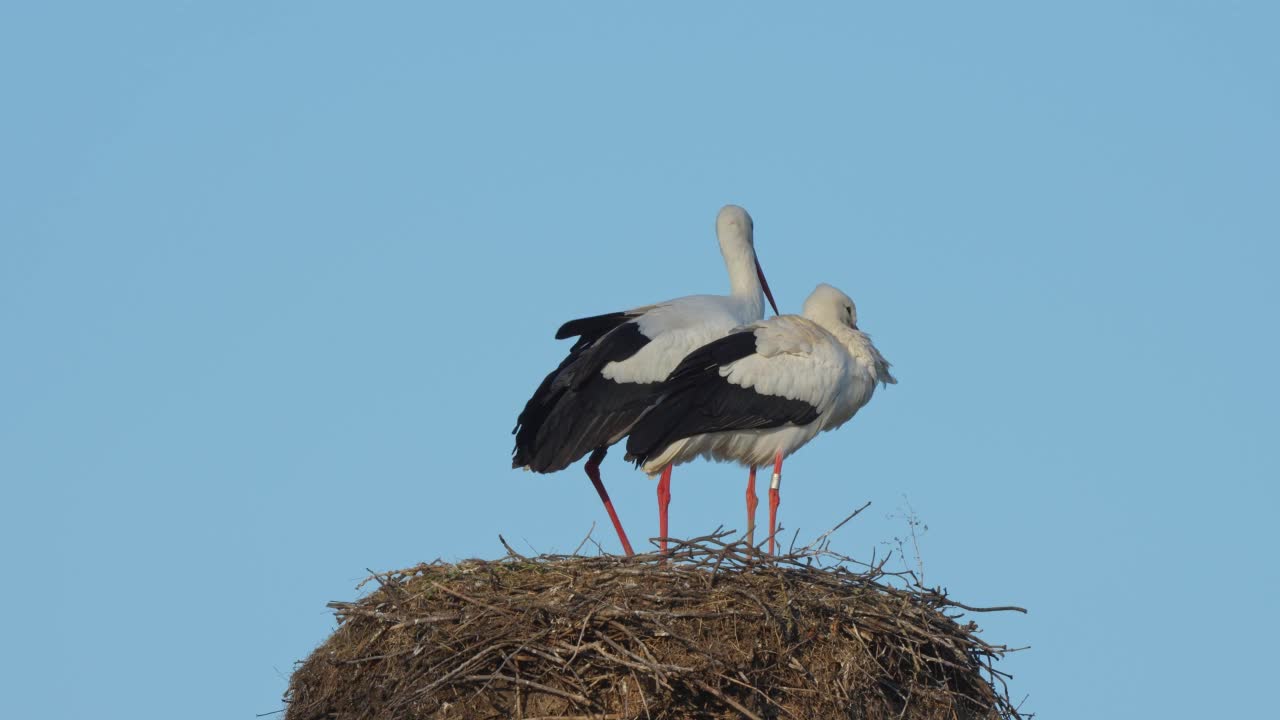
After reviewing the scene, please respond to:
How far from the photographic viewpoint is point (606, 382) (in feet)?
34.6

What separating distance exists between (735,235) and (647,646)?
4763mm

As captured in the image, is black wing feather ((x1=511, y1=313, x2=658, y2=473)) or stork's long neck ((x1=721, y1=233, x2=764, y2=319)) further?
stork's long neck ((x1=721, y1=233, x2=764, y2=319))

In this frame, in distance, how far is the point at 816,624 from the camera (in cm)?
821

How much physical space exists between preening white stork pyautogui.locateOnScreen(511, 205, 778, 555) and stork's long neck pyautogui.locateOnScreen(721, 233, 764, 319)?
0.71 meters

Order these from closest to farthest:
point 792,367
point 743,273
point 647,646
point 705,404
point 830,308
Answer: point 647,646, point 705,404, point 792,367, point 830,308, point 743,273

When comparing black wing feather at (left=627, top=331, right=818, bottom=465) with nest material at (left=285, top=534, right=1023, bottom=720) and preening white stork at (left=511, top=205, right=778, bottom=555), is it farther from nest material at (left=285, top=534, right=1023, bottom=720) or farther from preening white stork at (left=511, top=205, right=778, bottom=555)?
nest material at (left=285, top=534, right=1023, bottom=720)

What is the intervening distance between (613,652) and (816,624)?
0.89 m

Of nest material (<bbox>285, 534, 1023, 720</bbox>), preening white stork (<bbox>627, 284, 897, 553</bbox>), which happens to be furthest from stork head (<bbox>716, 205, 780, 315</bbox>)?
nest material (<bbox>285, 534, 1023, 720</bbox>)

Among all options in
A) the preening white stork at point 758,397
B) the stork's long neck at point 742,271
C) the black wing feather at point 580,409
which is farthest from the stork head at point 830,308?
the black wing feather at point 580,409

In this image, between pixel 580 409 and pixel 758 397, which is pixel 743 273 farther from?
pixel 580 409

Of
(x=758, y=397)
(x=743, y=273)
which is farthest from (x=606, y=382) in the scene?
(x=743, y=273)

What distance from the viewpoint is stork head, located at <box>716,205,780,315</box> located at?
12164 millimetres

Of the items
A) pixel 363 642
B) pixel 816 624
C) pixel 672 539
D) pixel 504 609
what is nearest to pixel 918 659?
pixel 816 624

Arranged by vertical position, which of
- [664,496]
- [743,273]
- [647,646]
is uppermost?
[743,273]
